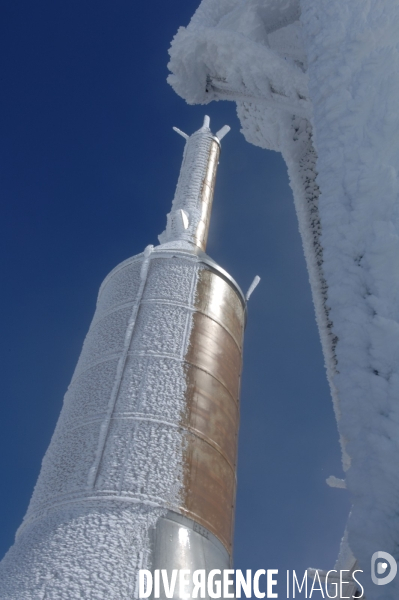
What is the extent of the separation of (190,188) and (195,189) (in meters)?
0.07

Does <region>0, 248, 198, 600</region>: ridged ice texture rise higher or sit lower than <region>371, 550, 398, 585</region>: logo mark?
higher

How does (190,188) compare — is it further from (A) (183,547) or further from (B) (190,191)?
(A) (183,547)

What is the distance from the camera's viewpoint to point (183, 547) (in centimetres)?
303

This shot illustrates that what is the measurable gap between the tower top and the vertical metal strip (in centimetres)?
97

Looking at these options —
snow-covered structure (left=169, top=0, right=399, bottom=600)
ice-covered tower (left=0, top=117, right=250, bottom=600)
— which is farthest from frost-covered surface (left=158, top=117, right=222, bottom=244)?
snow-covered structure (left=169, top=0, right=399, bottom=600)

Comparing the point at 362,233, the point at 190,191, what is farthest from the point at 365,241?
the point at 190,191

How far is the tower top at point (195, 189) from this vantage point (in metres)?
6.16

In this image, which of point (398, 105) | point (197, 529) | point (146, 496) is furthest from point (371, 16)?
point (197, 529)

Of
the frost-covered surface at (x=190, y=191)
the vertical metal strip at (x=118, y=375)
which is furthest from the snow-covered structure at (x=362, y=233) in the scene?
the frost-covered surface at (x=190, y=191)

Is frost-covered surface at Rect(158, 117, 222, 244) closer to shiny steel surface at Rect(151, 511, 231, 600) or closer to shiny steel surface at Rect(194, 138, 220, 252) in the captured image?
shiny steel surface at Rect(194, 138, 220, 252)

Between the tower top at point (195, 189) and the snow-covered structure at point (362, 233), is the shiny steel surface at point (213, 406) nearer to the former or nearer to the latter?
the tower top at point (195, 189)

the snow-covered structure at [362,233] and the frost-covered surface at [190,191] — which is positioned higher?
the frost-covered surface at [190,191]

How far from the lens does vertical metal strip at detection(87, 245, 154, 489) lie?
3.30 metres

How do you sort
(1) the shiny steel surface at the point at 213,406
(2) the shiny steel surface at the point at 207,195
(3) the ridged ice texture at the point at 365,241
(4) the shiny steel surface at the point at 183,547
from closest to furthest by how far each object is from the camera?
(3) the ridged ice texture at the point at 365,241
(4) the shiny steel surface at the point at 183,547
(1) the shiny steel surface at the point at 213,406
(2) the shiny steel surface at the point at 207,195
